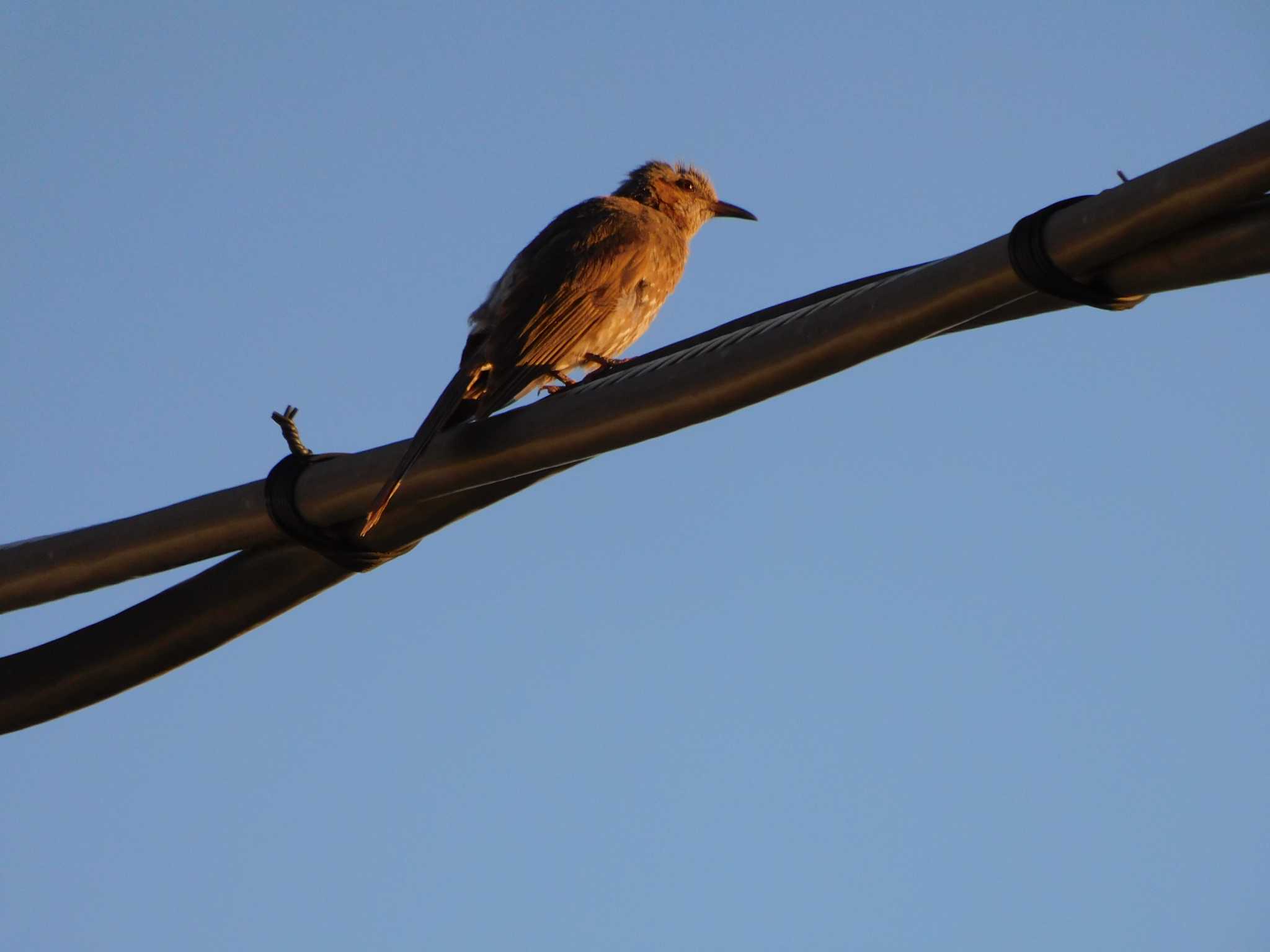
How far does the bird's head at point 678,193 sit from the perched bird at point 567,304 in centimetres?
46

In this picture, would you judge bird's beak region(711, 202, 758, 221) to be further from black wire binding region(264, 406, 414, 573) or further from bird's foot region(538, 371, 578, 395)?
black wire binding region(264, 406, 414, 573)

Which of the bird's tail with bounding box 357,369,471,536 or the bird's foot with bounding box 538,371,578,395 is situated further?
the bird's foot with bounding box 538,371,578,395

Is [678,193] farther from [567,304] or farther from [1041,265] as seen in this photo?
[1041,265]

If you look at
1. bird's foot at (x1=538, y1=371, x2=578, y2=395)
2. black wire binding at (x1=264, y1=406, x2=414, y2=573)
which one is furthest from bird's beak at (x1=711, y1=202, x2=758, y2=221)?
black wire binding at (x1=264, y1=406, x2=414, y2=573)

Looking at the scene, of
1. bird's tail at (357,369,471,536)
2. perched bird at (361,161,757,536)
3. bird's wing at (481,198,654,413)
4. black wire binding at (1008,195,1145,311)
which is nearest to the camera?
black wire binding at (1008,195,1145,311)

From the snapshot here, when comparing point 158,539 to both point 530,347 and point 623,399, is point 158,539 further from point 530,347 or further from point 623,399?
point 530,347

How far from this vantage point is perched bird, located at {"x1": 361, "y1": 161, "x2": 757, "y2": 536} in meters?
4.22

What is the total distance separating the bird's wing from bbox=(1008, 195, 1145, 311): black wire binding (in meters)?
1.72

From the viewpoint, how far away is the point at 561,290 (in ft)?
16.5

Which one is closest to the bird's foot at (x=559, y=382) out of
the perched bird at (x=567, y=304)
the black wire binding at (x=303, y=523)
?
the perched bird at (x=567, y=304)

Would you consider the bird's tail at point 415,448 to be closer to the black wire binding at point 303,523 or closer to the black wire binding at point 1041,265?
the black wire binding at point 303,523

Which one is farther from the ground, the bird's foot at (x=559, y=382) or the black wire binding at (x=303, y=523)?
the bird's foot at (x=559, y=382)

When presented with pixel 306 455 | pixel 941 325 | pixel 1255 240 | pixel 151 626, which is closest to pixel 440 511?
pixel 306 455

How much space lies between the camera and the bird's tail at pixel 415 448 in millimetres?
3174
